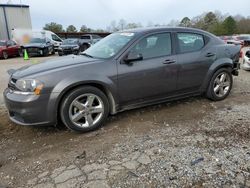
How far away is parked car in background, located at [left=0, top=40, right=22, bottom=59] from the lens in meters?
16.9

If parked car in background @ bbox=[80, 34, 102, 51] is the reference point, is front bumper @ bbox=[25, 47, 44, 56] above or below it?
below

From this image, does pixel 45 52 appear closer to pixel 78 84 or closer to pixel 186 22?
pixel 78 84

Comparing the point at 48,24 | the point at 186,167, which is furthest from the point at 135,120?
the point at 48,24

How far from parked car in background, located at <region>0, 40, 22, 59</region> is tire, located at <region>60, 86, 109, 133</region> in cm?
1584

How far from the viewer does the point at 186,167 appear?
2684mm

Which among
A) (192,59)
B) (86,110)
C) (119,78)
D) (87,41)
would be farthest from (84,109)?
(87,41)

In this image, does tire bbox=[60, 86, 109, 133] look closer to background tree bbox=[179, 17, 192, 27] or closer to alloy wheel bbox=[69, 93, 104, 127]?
alloy wheel bbox=[69, 93, 104, 127]

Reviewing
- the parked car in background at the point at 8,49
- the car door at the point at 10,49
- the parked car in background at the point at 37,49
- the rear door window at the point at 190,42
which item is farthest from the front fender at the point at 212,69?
the car door at the point at 10,49

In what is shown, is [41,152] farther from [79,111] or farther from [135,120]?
[135,120]

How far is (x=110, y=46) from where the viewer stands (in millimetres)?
4152

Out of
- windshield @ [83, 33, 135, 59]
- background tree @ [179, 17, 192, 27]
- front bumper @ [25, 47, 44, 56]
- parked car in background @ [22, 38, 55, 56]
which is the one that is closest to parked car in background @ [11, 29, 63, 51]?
parked car in background @ [22, 38, 55, 56]

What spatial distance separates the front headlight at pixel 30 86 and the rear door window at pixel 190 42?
259 centimetres

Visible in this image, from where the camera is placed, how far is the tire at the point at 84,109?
3414 millimetres

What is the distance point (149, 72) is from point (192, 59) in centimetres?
102
